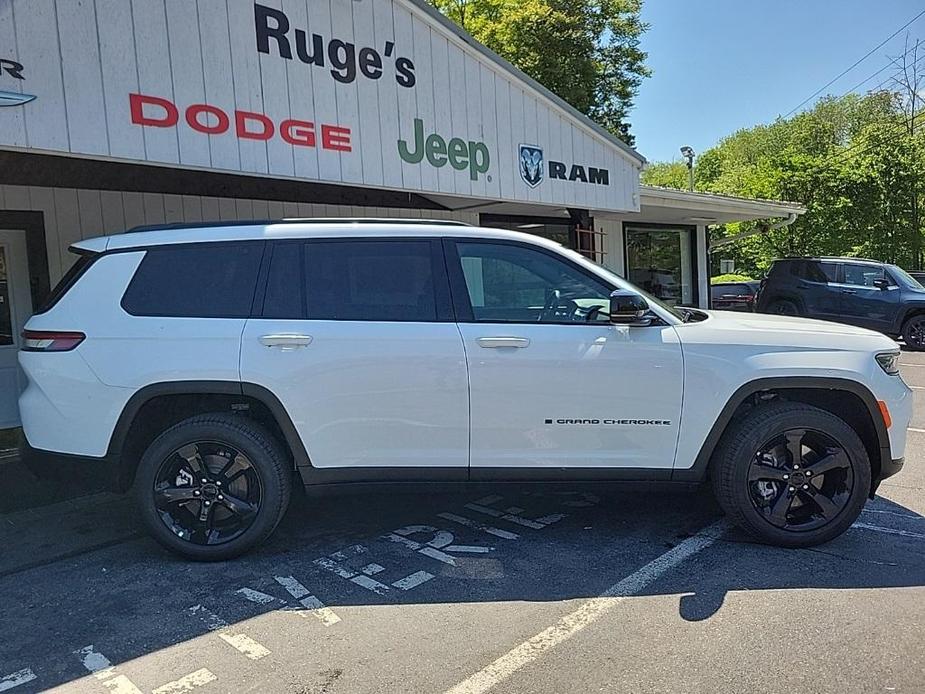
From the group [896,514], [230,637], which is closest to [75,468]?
[230,637]

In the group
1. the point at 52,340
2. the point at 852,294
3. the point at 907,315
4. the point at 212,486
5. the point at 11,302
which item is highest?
the point at 11,302

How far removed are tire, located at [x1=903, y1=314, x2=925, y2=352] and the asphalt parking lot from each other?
10304mm

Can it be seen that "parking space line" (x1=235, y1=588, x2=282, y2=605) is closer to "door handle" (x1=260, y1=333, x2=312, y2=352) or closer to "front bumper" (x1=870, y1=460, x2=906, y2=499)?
"door handle" (x1=260, y1=333, x2=312, y2=352)

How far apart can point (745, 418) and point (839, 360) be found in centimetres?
59

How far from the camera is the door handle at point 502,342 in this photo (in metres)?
3.97

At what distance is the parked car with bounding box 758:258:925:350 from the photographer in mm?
13742

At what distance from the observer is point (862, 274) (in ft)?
47.8

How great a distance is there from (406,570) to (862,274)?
13.8 metres

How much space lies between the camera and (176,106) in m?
5.20

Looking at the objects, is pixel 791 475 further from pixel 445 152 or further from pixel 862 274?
pixel 862 274

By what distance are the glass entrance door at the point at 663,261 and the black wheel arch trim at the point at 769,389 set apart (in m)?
10.7

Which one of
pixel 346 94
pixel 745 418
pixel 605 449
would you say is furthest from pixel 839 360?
pixel 346 94

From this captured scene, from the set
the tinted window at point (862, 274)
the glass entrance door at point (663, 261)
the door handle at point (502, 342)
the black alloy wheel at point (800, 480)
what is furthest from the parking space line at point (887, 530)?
the tinted window at point (862, 274)

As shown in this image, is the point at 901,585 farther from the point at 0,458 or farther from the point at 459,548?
the point at 0,458
